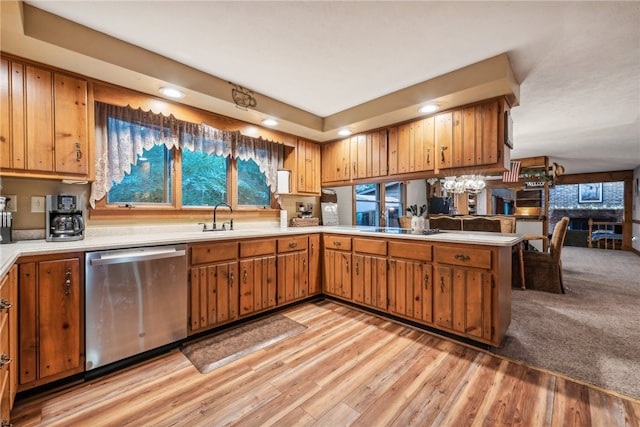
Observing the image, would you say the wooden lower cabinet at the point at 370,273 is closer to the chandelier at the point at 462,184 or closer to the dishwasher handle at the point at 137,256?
the dishwasher handle at the point at 137,256

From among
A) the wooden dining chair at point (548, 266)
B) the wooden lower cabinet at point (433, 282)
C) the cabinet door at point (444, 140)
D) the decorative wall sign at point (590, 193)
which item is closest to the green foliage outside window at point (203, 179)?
the wooden lower cabinet at point (433, 282)

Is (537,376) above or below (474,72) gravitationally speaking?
below

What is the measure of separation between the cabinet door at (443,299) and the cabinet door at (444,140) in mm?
1126

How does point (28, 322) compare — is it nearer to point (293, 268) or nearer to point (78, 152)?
point (78, 152)

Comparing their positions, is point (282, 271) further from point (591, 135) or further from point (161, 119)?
point (591, 135)

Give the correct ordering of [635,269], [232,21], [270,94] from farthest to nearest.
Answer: [635,269]
[270,94]
[232,21]

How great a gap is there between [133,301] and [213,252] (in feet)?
2.26

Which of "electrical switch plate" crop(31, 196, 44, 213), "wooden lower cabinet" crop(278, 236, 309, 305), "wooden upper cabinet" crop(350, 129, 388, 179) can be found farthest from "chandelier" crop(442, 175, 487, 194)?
"electrical switch plate" crop(31, 196, 44, 213)

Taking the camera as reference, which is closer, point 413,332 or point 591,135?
point 413,332

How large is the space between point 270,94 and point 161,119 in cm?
114

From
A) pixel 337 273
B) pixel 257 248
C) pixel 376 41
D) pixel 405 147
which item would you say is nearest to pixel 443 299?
pixel 337 273

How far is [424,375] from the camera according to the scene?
1.92 m

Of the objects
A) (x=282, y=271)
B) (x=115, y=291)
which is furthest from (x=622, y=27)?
(x=115, y=291)

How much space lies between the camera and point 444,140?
9.34 feet
